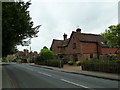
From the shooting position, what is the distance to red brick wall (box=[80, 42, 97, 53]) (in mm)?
40291

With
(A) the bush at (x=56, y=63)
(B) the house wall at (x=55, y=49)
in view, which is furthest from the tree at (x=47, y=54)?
(B) the house wall at (x=55, y=49)

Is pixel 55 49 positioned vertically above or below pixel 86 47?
below

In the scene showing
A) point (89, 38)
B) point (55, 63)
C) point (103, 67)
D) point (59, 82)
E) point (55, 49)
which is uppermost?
point (89, 38)

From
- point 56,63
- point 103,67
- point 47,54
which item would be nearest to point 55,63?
point 56,63

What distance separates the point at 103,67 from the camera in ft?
69.4

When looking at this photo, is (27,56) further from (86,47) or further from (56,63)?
(56,63)

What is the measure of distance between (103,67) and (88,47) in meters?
20.0

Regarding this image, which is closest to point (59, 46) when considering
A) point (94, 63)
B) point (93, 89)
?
point (94, 63)

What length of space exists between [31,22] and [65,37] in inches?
1535

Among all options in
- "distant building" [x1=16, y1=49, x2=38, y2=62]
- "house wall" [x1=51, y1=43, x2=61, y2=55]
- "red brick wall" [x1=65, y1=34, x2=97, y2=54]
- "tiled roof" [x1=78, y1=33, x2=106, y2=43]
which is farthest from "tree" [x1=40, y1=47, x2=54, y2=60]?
"distant building" [x1=16, y1=49, x2=38, y2=62]

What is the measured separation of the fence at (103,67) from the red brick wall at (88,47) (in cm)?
1492

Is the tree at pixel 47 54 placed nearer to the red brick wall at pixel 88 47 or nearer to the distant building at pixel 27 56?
the red brick wall at pixel 88 47

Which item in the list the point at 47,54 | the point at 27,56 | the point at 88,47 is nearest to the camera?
the point at 88,47

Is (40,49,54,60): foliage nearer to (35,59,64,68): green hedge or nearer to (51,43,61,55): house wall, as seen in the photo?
(35,59,64,68): green hedge
